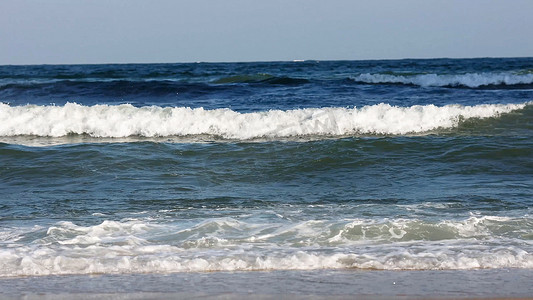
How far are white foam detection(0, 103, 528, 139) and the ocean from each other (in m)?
0.03

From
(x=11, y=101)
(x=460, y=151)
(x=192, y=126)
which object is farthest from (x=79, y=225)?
(x=11, y=101)

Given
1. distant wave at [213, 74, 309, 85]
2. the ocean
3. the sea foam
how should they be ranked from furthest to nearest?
the sea foam → distant wave at [213, 74, 309, 85] → the ocean

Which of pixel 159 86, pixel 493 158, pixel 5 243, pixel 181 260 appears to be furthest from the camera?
pixel 159 86

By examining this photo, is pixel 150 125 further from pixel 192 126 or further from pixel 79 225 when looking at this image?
pixel 79 225

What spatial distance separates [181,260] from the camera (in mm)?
4340

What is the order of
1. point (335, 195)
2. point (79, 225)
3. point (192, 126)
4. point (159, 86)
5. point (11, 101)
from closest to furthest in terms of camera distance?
1. point (79, 225)
2. point (335, 195)
3. point (192, 126)
4. point (11, 101)
5. point (159, 86)

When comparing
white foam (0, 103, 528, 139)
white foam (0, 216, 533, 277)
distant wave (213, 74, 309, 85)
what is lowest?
white foam (0, 216, 533, 277)

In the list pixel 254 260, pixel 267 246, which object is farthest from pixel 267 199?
pixel 254 260

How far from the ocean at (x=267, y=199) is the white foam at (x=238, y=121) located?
0.03m

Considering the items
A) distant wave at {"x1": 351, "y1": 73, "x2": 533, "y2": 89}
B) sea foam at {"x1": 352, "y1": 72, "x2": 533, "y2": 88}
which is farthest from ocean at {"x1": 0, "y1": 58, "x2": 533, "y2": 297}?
sea foam at {"x1": 352, "y1": 72, "x2": 533, "y2": 88}

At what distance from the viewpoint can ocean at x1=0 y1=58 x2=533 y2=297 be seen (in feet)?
13.7

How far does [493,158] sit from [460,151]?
1.51ft

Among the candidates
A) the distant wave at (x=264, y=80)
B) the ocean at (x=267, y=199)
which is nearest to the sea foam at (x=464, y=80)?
the distant wave at (x=264, y=80)

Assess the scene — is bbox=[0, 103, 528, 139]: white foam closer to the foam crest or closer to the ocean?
the ocean
